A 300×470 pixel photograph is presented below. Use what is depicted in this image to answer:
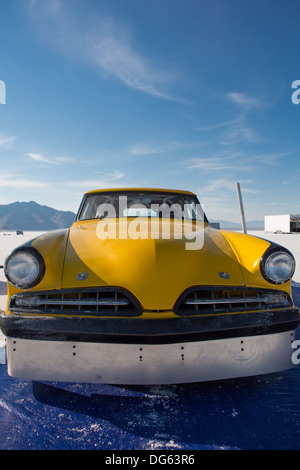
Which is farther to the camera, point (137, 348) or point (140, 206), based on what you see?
point (140, 206)

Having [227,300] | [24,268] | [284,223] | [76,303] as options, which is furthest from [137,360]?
[284,223]

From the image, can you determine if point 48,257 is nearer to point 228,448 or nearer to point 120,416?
point 120,416

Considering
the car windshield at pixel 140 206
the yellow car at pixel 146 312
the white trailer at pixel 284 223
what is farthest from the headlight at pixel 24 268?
the white trailer at pixel 284 223

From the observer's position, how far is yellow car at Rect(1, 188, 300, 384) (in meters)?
1.52

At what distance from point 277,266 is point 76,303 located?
4.46ft

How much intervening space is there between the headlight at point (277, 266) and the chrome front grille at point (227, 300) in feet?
0.30

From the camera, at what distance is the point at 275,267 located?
182 centimetres

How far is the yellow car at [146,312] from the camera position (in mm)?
1521

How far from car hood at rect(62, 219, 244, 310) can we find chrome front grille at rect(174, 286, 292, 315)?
6 cm

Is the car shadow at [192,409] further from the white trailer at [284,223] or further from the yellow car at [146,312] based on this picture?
the white trailer at [284,223]

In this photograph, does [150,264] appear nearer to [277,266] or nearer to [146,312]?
[146,312]

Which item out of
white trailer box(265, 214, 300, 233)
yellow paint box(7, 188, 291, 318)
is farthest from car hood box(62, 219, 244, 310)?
white trailer box(265, 214, 300, 233)

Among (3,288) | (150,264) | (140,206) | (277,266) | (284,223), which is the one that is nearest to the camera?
(150,264)

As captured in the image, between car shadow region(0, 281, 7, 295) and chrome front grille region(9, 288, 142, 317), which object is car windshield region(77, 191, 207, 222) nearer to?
chrome front grille region(9, 288, 142, 317)
